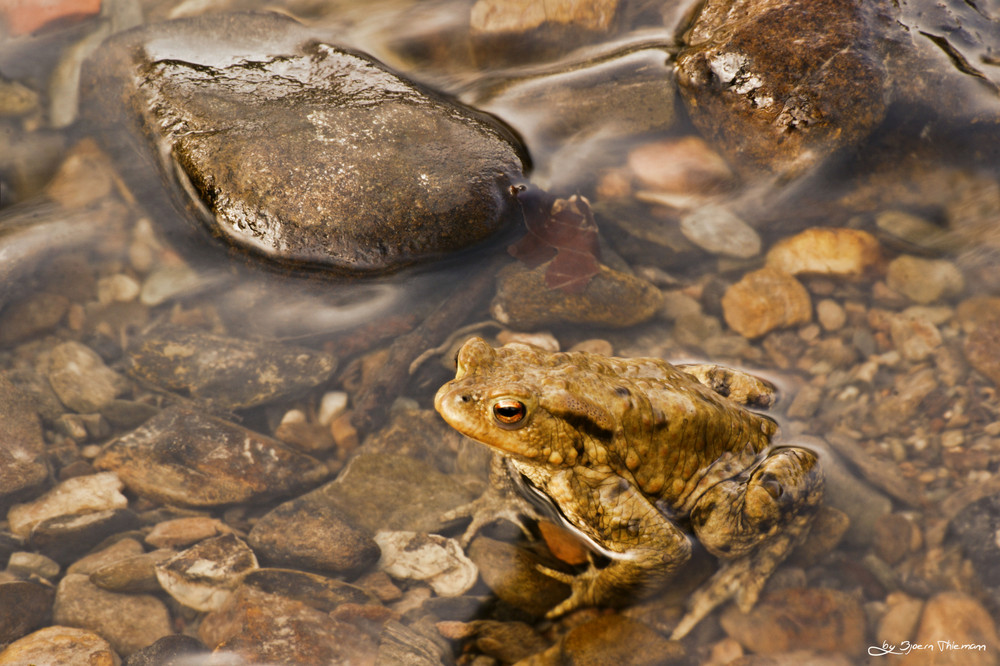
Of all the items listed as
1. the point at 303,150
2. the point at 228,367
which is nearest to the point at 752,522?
the point at 228,367

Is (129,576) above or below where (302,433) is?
below

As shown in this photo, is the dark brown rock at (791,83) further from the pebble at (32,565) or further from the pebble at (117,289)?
the pebble at (32,565)

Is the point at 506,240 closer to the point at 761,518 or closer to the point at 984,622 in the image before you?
the point at 761,518

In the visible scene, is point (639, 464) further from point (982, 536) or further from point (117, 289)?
point (117, 289)

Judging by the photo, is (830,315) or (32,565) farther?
(830,315)

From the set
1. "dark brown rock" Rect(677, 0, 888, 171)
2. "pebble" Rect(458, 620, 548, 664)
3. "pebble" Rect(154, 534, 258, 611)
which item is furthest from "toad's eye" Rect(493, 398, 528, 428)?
"dark brown rock" Rect(677, 0, 888, 171)
